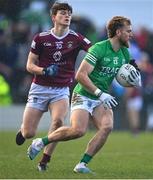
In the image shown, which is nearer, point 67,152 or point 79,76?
point 79,76

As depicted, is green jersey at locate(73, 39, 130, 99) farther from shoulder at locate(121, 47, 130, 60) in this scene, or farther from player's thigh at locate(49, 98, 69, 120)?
player's thigh at locate(49, 98, 69, 120)

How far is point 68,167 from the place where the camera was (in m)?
13.6

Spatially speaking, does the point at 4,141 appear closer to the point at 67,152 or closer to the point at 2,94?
the point at 67,152

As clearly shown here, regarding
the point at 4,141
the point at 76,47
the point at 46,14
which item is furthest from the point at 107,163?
the point at 46,14

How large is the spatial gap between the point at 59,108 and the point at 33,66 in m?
0.73

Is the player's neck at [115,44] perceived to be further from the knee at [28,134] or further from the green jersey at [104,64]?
the knee at [28,134]

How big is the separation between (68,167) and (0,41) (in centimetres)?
1197

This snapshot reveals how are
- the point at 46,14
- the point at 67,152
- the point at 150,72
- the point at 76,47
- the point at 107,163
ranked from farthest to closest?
the point at 150,72 → the point at 46,14 → the point at 67,152 → the point at 107,163 → the point at 76,47

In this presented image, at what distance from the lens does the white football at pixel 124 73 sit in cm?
1268

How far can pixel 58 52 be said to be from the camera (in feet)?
43.8

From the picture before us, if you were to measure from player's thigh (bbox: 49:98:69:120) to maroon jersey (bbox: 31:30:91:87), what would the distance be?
0.85 ft

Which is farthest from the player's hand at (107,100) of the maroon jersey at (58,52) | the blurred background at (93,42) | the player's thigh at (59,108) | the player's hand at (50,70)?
the blurred background at (93,42)

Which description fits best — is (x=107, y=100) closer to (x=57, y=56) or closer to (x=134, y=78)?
(x=134, y=78)

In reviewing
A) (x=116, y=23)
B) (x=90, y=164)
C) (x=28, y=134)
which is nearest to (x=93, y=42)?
(x=90, y=164)
